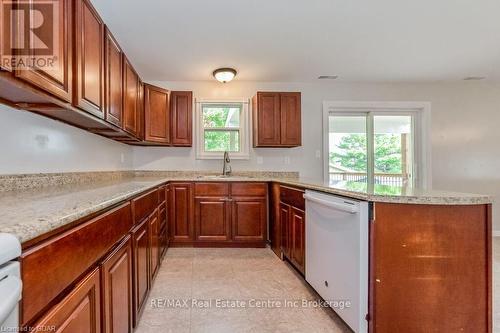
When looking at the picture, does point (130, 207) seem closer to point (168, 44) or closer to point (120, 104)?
point (120, 104)

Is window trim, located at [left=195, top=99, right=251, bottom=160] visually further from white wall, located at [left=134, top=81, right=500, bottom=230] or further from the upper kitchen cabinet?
white wall, located at [left=134, top=81, right=500, bottom=230]

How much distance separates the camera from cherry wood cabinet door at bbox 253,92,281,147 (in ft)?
12.1

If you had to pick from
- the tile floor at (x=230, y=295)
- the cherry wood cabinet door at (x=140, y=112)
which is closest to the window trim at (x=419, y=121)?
the tile floor at (x=230, y=295)

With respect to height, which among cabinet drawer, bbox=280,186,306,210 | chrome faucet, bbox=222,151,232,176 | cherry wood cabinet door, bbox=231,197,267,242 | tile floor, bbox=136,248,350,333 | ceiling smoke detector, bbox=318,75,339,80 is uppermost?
ceiling smoke detector, bbox=318,75,339,80

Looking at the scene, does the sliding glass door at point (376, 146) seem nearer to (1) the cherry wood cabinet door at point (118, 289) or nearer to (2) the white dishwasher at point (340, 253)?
(2) the white dishwasher at point (340, 253)

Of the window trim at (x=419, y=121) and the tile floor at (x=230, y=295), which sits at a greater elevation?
the window trim at (x=419, y=121)

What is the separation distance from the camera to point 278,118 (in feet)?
12.2

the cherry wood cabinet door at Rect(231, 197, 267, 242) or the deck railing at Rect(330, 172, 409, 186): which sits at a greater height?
the deck railing at Rect(330, 172, 409, 186)

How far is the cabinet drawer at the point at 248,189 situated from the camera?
330 cm

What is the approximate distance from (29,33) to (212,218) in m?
2.52

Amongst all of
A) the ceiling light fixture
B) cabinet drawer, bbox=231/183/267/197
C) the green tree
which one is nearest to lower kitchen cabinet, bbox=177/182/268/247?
cabinet drawer, bbox=231/183/267/197

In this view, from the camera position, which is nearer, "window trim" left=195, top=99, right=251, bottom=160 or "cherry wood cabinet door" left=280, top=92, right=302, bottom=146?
"cherry wood cabinet door" left=280, top=92, right=302, bottom=146

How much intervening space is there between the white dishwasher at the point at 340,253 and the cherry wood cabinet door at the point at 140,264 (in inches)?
47.7

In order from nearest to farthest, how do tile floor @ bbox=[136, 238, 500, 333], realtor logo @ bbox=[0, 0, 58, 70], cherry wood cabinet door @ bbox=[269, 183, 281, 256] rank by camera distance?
realtor logo @ bbox=[0, 0, 58, 70]
tile floor @ bbox=[136, 238, 500, 333]
cherry wood cabinet door @ bbox=[269, 183, 281, 256]
